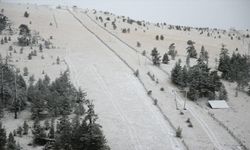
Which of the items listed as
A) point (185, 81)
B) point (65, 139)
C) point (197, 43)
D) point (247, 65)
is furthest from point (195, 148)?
point (197, 43)

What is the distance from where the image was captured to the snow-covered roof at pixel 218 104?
4331 centimetres

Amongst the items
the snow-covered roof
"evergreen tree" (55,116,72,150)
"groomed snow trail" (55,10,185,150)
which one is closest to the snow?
"groomed snow trail" (55,10,185,150)

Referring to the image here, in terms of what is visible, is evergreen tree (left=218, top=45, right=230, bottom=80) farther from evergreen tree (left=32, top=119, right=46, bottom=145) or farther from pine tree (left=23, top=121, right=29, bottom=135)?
pine tree (left=23, top=121, right=29, bottom=135)

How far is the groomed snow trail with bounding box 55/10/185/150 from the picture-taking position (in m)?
34.2

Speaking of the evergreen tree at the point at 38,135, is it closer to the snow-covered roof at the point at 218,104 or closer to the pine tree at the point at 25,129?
the pine tree at the point at 25,129

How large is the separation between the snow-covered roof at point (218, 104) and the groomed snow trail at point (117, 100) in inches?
273

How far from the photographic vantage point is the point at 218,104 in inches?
1721

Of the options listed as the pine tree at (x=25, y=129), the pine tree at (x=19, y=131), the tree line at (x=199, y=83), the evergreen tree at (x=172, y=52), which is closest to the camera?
the pine tree at (x=19, y=131)

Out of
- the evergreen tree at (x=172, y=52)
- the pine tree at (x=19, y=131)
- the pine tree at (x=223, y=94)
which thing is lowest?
the pine tree at (x=19, y=131)

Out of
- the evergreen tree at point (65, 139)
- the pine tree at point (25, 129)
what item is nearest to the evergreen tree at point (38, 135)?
the pine tree at point (25, 129)

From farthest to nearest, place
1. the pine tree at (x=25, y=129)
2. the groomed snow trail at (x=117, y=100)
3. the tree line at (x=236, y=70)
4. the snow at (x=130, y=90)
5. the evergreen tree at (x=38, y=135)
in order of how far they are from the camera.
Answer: the tree line at (x=236, y=70) → the snow at (x=130, y=90) → the groomed snow trail at (x=117, y=100) → the pine tree at (x=25, y=129) → the evergreen tree at (x=38, y=135)

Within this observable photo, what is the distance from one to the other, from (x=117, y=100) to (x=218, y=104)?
11.1 metres

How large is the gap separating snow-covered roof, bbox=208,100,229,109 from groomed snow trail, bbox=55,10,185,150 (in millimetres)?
6940

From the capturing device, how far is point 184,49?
6794cm
